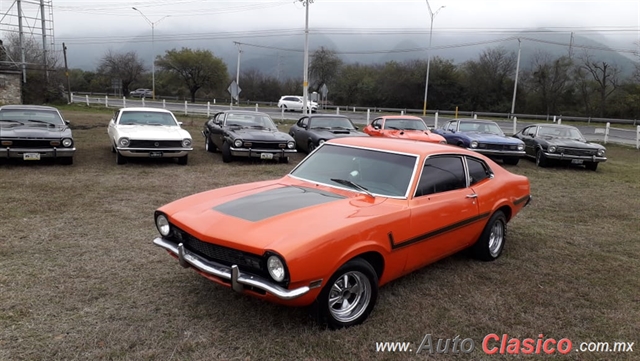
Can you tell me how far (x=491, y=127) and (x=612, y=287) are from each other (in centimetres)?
1107

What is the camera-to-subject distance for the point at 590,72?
1960 inches

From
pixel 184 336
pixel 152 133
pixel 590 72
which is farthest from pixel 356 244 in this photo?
pixel 590 72

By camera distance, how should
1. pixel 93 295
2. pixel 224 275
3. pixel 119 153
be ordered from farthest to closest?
pixel 119 153 < pixel 93 295 < pixel 224 275

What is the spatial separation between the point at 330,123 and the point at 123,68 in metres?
69.8

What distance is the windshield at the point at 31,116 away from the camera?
10540 millimetres

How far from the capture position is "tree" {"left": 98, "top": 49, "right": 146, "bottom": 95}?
73.7m

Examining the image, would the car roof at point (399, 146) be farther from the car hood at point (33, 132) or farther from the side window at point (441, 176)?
the car hood at point (33, 132)

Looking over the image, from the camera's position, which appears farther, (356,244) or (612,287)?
(612,287)

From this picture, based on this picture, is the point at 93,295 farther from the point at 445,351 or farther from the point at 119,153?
the point at 119,153

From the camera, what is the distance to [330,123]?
14.2m

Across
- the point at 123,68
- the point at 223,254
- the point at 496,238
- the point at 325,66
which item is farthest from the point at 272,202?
the point at 123,68

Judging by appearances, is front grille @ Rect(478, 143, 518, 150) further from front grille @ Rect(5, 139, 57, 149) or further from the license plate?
the license plate

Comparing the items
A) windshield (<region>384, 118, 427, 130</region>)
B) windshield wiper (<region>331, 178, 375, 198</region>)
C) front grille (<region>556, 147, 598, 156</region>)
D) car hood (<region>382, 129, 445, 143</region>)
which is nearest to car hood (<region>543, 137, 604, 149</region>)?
front grille (<region>556, 147, 598, 156</region>)

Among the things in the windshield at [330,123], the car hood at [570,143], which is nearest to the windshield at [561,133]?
the car hood at [570,143]
